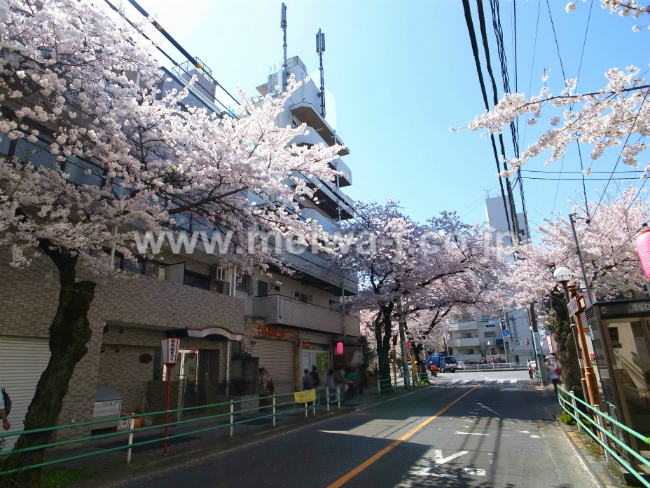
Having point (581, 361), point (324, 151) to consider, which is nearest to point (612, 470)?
point (581, 361)

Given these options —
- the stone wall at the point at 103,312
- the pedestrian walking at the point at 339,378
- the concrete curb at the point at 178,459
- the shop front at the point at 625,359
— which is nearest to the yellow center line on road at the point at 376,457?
the pedestrian walking at the point at 339,378

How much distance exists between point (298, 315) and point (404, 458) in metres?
13.6

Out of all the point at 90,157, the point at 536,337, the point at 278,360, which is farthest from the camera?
the point at 536,337

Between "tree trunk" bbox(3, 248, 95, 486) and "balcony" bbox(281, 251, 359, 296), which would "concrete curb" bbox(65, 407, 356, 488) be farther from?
"balcony" bbox(281, 251, 359, 296)

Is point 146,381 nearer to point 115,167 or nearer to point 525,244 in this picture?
point 115,167

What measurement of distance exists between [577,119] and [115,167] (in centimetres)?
801

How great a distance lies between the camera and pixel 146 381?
1349 cm

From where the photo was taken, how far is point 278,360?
2100cm

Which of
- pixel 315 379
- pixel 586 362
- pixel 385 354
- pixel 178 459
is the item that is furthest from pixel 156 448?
pixel 385 354

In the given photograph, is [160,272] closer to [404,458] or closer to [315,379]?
[315,379]

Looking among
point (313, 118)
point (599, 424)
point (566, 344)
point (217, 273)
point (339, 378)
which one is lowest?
point (599, 424)

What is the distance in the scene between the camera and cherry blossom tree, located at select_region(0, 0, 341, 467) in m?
6.78

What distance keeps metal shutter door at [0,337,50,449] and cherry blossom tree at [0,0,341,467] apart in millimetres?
1903

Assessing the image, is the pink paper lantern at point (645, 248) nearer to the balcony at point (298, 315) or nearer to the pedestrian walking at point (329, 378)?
the pedestrian walking at point (329, 378)
